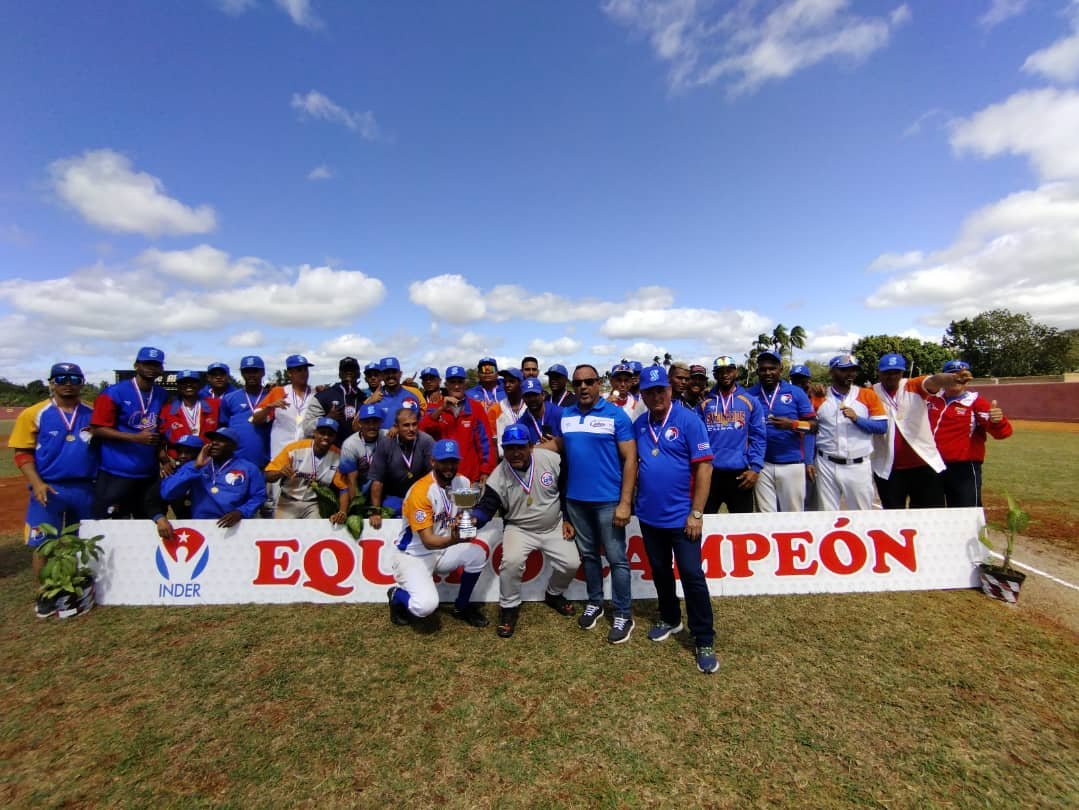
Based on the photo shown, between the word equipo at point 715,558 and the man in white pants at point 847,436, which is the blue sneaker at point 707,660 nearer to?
the word equipo at point 715,558

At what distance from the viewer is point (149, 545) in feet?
15.3

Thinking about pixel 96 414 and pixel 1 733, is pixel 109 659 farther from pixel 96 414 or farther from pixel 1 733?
pixel 96 414

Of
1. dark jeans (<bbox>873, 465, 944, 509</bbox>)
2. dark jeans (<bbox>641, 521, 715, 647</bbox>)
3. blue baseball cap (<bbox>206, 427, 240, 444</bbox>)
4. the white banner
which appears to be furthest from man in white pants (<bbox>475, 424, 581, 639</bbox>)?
dark jeans (<bbox>873, 465, 944, 509</bbox>)

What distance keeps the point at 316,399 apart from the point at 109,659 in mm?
3013

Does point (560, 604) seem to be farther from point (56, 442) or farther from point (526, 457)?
point (56, 442)

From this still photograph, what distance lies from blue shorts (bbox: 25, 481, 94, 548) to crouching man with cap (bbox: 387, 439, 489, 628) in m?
3.43

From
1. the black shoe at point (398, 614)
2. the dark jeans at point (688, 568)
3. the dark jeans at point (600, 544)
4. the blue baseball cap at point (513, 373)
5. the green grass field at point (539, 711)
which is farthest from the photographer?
the blue baseball cap at point (513, 373)

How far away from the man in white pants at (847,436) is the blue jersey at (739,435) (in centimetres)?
81

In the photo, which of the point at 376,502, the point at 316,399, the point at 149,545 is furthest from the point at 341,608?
the point at 316,399

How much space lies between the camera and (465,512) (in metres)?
4.03

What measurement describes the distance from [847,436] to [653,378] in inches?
120

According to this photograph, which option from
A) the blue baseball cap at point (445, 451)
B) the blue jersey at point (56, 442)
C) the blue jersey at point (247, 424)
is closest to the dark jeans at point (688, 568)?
the blue baseball cap at point (445, 451)

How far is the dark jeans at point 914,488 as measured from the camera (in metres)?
5.25

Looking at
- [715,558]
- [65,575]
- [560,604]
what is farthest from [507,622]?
[65,575]
